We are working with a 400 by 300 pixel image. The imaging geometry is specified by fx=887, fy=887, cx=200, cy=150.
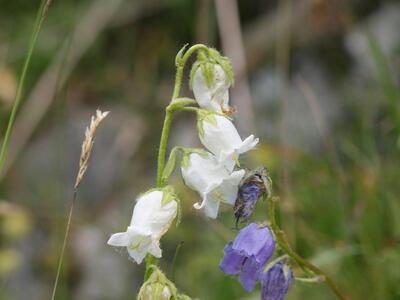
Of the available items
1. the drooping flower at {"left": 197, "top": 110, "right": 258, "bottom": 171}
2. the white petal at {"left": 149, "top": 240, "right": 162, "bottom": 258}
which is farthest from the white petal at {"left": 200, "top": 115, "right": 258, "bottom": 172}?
the white petal at {"left": 149, "top": 240, "right": 162, "bottom": 258}

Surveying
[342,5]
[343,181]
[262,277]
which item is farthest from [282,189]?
[342,5]

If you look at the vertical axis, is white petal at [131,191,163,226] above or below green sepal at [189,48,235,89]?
below

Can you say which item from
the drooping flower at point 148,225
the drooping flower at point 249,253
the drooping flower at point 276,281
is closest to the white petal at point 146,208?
the drooping flower at point 148,225

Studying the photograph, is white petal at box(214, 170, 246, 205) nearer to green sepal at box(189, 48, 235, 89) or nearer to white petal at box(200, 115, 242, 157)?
white petal at box(200, 115, 242, 157)

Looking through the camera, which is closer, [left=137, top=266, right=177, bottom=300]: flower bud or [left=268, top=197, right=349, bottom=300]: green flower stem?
[left=137, top=266, right=177, bottom=300]: flower bud

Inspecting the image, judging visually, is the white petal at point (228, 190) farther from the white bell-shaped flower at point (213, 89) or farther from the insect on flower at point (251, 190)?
the white bell-shaped flower at point (213, 89)

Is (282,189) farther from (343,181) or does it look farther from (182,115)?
(182,115)

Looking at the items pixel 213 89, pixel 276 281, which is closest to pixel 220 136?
pixel 213 89
